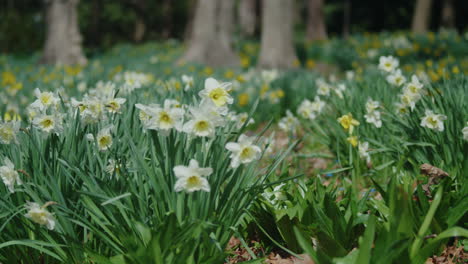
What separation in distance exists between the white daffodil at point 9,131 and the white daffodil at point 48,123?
0.07m

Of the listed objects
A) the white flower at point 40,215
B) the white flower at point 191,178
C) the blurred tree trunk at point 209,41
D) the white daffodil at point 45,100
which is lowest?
the blurred tree trunk at point 209,41

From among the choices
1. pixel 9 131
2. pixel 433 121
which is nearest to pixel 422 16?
pixel 433 121

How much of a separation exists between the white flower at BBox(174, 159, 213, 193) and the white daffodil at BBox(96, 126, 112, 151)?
0.49 m

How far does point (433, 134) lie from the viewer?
232 cm

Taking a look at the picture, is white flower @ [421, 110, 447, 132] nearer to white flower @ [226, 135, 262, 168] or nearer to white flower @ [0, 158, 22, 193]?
white flower @ [226, 135, 262, 168]

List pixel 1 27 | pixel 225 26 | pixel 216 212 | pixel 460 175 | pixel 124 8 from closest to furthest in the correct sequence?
1. pixel 216 212
2. pixel 460 175
3. pixel 225 26
4. pixel 1 27
5. pixel 124 8

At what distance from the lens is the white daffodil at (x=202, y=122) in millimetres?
1551

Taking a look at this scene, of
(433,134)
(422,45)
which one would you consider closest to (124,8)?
(422,45)

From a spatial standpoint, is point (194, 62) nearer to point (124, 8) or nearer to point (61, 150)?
point (61, 150)

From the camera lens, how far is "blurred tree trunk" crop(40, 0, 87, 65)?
10.2m

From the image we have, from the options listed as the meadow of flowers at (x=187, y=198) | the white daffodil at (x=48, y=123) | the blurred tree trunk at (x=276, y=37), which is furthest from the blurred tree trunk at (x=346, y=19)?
the white daffodil at (x=48, y=123)

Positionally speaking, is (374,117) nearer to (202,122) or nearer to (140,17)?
(202,122)

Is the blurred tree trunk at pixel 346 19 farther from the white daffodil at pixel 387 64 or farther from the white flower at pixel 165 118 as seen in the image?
the white flower at pixel 165 118

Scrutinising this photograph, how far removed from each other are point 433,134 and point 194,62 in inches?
266
